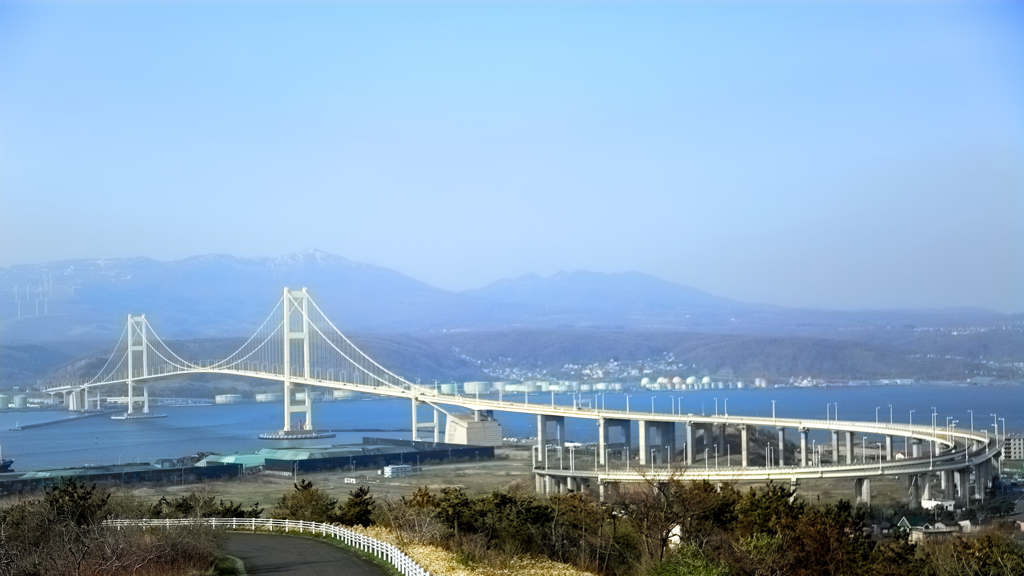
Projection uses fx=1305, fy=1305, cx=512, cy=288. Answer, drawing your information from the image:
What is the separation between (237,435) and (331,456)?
24.0 meters

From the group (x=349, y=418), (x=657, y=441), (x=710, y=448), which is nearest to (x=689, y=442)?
(x=710, y=448)

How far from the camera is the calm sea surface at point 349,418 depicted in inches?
2119

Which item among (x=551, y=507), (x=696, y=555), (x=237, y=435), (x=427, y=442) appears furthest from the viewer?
(x=237, y=435)

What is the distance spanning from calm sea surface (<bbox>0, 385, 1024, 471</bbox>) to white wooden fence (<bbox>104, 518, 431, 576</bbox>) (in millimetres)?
31101

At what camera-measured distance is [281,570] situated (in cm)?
1312

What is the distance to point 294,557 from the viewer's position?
46.3 feet

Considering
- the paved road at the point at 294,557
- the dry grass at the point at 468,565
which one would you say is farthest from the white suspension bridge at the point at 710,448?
the paved road at the point at 294,557

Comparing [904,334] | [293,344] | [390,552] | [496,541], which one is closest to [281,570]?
[390,552]

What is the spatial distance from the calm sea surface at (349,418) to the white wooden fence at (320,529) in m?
31.1

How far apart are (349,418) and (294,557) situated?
69.2 m

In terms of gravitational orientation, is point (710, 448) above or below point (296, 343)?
below

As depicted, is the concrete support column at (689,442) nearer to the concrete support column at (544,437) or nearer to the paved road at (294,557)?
the concrete support column at (544,437)

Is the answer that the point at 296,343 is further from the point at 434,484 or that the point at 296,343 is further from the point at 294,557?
the point at 294,557

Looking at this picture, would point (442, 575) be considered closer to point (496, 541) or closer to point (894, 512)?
point (496, 541)
